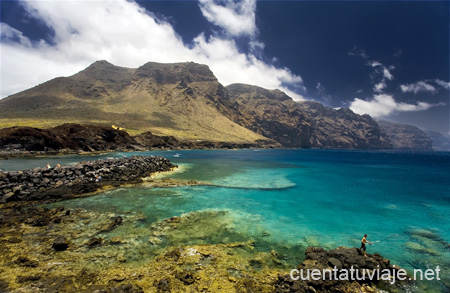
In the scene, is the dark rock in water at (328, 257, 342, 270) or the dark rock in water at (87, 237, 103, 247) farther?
the dark rock in water at (87, 237, 103, 247)

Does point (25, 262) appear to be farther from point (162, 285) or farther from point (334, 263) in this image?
point (334, 263)

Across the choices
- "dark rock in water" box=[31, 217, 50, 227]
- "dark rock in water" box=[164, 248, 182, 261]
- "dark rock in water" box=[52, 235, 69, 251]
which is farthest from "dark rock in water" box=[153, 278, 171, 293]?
"dark rock in water" box=[31, 217, 50, 227]

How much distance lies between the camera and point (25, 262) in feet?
30.2

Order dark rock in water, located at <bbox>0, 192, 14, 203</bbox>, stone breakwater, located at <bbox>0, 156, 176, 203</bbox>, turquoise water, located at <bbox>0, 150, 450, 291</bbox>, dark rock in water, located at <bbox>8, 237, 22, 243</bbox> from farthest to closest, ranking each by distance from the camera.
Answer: stone breakwater, located at <bbox>0, 156, 176, 203</bbox> < dark rock in water, located at <bbox>0, 192, 14, 203</bbox> < turquoise water, located at <bbox>0, 150, 450, 291</bbox> < dark rock in water, located at <bbox>8, 237, 22, 243</bbox>

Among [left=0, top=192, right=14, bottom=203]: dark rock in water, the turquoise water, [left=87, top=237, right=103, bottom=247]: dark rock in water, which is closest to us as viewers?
[left=87, top=237, right=103, bottom=247]: dark rock in water

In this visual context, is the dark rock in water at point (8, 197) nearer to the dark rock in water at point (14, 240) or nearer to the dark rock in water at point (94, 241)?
the dark rock in water at point (14, 240)

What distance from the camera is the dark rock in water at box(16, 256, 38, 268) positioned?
909 cm

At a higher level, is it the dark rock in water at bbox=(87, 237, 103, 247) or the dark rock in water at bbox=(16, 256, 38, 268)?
the dark rock in water at bbox=(16, 256, 38, 268)

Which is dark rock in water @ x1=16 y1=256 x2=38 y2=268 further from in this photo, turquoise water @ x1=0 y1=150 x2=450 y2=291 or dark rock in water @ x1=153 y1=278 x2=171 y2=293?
turquoise water @ x1=0 y1=150 x2=450 y2=291

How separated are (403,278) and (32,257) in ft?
59.9

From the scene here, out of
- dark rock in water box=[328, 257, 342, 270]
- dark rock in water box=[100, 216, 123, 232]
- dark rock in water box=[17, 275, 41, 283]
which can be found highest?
dark rock in water box=[17, 275, 41, 283]

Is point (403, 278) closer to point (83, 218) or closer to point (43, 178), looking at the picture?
point (83, 218)

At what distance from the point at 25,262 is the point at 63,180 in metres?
18.1

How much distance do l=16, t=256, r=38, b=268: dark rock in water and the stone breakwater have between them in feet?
40.4
